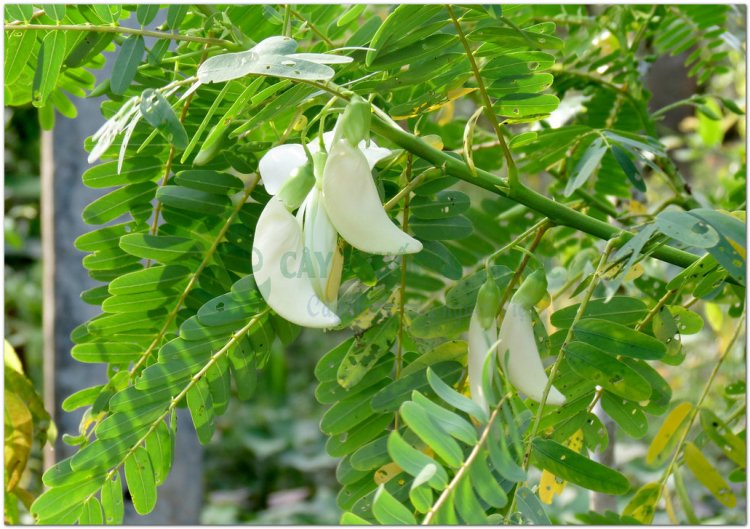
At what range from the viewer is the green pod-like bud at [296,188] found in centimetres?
47

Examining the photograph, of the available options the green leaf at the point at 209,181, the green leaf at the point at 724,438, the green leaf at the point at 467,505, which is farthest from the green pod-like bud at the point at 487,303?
the green leaf at the point at 724,438

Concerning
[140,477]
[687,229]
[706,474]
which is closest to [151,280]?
[140,477]

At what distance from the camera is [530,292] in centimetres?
51

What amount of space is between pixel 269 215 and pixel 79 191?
0.64 meters

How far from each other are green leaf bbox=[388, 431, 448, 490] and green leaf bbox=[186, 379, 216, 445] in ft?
0.64

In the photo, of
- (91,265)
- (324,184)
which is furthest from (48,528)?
(324,184)

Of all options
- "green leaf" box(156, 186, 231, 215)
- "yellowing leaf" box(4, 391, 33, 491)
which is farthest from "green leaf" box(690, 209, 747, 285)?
"yellowing leaf" box(4, 391, 33, 491)

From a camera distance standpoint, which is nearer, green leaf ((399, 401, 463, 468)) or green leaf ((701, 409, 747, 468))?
green leaf ((399, 401, 463, 468))

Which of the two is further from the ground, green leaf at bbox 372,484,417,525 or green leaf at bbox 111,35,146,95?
green leaf at bbox 111,35,146,95

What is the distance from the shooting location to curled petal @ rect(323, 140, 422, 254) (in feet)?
1.49

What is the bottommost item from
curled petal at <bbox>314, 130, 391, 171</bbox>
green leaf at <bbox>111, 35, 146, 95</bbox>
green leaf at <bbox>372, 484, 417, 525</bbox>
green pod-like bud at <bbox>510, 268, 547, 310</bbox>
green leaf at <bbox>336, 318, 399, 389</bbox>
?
green leaf at <bbox>336, 318, 399, 389</bbox>

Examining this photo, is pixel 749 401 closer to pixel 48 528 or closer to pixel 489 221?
pixel 489 221

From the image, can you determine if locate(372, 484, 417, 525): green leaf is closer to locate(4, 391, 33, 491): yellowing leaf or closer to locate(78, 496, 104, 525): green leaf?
locate(78, 496, 104, 525): green leaf

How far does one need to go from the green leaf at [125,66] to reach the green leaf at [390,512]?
309 millimetres
